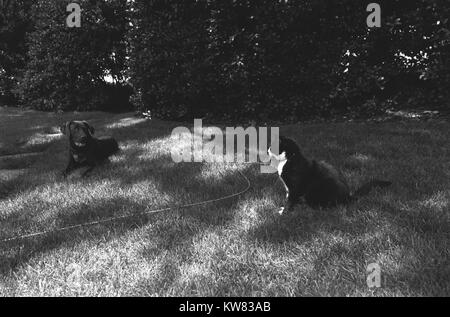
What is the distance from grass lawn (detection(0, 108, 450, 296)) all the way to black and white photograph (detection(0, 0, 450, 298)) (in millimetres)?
18

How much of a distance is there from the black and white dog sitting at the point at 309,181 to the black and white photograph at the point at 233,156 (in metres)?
0.02

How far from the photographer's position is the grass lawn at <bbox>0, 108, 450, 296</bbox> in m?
2.77

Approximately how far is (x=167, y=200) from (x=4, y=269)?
175 cm

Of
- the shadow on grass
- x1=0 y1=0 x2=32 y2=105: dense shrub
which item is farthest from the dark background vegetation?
x1=0 y1=0 x2=32 y2=105: dense shrub

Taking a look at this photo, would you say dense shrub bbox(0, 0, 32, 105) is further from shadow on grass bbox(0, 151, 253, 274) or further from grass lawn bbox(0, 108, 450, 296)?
shadow on grass bbox(0, 151, 253, 274)

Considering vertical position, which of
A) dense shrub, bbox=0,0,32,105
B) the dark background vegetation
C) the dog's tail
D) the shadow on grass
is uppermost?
dense shrub, bbox=0,0,32,105

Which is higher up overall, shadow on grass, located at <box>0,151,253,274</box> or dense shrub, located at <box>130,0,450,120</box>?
dense shrub, located at <box>130,0,450,120</box>

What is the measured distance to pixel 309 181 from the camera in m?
3.85

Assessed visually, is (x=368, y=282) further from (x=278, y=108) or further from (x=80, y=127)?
(x=278, y=108)

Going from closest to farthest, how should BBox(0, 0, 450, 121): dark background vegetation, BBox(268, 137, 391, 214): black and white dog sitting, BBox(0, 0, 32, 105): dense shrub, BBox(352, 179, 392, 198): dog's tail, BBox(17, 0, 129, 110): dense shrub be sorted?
BBox(268, 137, 391, 214): black and white dog sitting < BBox(352, 179, 392, 198): dog's tail < BBox(0, 0, 450, 121): dark background vegetation < BBox(17, 0, 129, 110): dense shrub < BBox(0, 0, 32, 105): dense shrub

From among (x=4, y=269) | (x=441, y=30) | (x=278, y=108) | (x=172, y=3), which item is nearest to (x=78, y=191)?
(x=4, y=269)

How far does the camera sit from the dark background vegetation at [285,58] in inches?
337

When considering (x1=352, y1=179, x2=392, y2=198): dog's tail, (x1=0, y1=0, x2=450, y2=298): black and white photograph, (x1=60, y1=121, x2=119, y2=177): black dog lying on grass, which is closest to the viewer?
(x1=0, y1=0, x2=450, y2=298): black and white photograph

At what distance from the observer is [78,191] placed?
4891 millimetres
